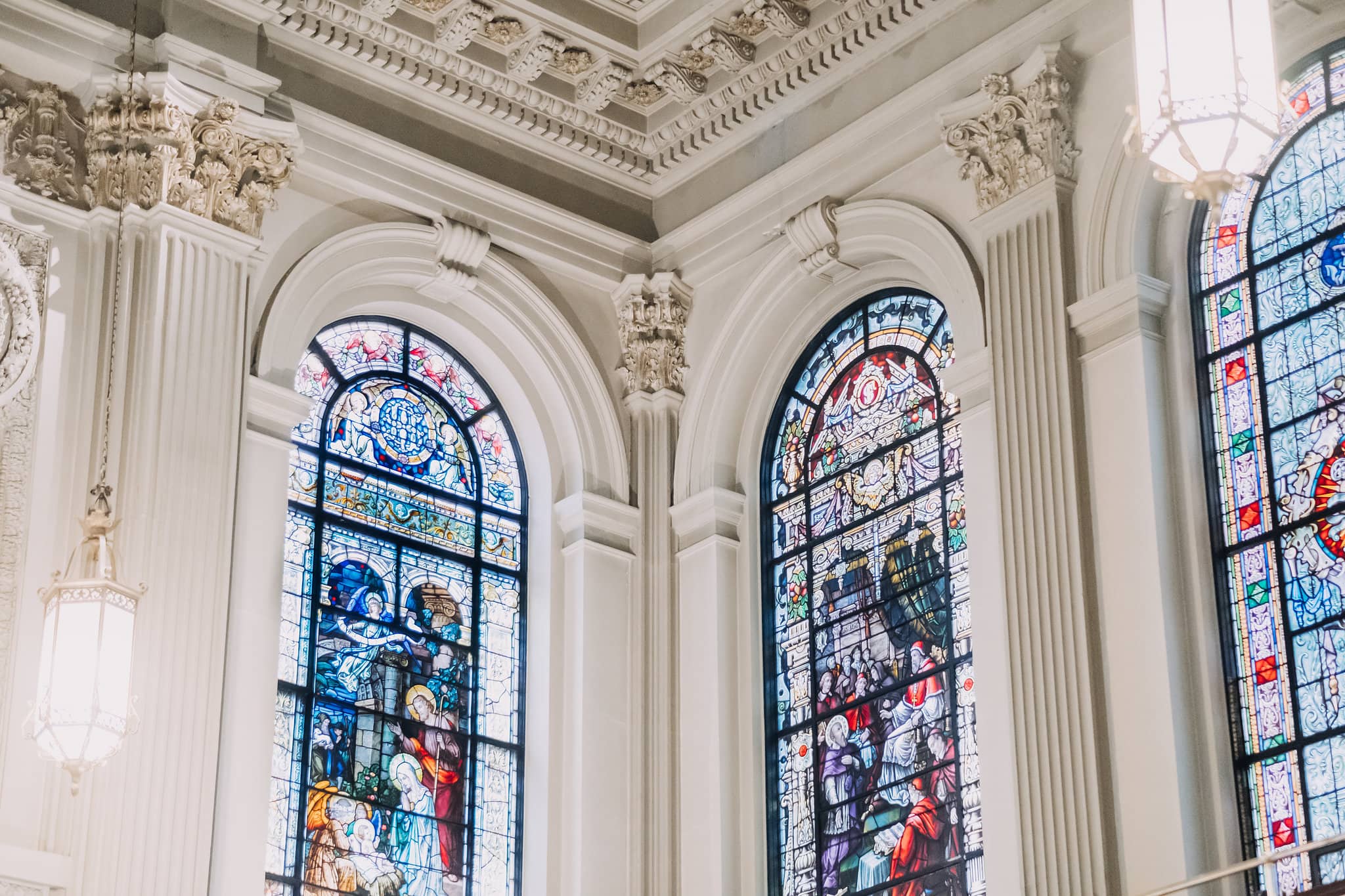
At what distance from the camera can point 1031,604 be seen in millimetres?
11039

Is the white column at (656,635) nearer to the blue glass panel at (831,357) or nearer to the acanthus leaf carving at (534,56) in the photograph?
the blue glass panel at (831,357)

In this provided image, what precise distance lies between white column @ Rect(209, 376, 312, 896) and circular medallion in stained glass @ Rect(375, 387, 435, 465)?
3.33 ft

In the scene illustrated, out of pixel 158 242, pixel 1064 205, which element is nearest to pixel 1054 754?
pixel 1064 205

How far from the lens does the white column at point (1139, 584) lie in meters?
10.1

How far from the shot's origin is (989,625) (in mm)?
11508

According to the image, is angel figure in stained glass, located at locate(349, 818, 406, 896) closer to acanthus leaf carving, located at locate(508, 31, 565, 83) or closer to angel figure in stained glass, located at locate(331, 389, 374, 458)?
angel figure in stained glass, located at locate(331, 389, 374, 458)

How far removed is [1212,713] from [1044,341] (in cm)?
221

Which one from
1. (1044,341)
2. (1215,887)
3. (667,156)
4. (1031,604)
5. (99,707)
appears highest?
(667,156)

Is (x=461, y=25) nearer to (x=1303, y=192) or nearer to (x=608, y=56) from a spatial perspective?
(x=608, y=56)

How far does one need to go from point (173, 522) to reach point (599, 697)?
9.62 ft

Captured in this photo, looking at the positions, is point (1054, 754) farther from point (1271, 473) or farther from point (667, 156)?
point (667, 156)

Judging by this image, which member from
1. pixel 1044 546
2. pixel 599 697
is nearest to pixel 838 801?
pixel 599 697

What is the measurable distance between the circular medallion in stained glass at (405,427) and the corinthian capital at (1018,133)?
359cm

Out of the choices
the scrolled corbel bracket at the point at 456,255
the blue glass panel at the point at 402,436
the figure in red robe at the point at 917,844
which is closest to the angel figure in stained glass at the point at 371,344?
the blue glass panel at the point at 402,436
